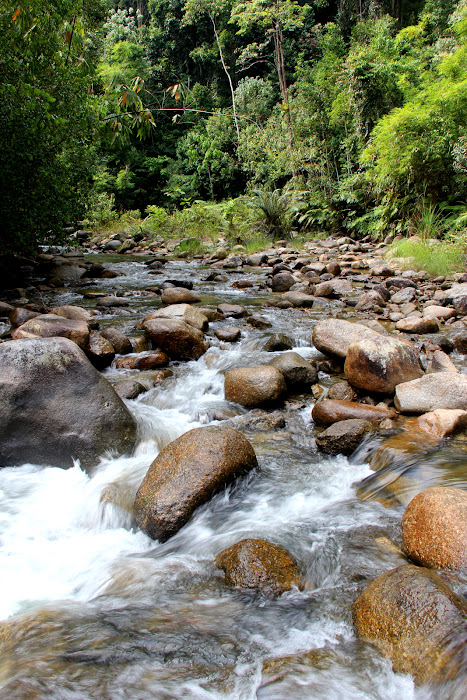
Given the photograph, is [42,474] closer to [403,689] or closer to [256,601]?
[256,601]

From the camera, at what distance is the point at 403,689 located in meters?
1.67

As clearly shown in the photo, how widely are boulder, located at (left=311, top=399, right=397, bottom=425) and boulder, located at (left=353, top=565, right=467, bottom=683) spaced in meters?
2.04

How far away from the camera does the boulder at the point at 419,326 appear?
6.26m

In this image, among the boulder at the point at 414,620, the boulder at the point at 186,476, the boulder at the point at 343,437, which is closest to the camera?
the boulder at the point at 414,620

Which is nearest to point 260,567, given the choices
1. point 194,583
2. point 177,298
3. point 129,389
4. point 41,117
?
point 194,583

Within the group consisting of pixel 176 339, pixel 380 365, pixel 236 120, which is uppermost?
pixel 236 120

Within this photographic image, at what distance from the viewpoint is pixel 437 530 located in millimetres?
2271

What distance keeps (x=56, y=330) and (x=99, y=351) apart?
0.54 m

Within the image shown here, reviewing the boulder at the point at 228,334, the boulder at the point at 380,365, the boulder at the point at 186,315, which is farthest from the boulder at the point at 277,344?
the boulder at the point at 380,365

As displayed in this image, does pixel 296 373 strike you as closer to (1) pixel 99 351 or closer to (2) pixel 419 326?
(1) pixel 99 351

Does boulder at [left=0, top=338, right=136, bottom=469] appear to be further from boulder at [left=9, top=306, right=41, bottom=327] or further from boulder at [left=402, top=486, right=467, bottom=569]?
boulder at [left=9, top=306, right=41, bottom=327]

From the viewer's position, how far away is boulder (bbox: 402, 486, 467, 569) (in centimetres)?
218

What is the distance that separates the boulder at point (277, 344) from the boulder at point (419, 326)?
171 cm

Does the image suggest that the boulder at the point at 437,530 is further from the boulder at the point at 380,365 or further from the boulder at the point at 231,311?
the boulder at the point at 231,311
